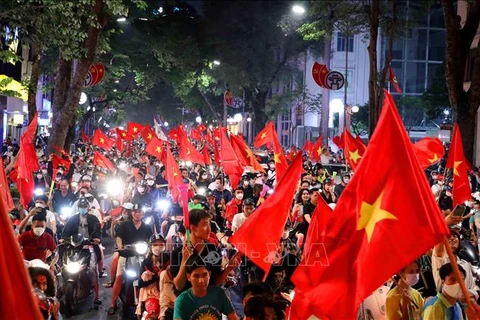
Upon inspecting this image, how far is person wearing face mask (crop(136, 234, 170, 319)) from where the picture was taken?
315 inches

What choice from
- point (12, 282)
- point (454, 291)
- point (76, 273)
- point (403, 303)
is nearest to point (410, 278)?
point (403, 303)

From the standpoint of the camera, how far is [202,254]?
6.28m

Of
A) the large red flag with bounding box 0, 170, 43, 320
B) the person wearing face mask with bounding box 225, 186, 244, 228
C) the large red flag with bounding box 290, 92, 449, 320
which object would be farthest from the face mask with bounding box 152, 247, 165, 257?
the person wearing face mask with bounding box 225, 186, 244, 228

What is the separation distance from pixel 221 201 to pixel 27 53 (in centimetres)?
3147

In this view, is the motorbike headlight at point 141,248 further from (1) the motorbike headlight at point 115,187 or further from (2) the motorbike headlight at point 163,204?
(1) the motorbike headlight at point 115,187

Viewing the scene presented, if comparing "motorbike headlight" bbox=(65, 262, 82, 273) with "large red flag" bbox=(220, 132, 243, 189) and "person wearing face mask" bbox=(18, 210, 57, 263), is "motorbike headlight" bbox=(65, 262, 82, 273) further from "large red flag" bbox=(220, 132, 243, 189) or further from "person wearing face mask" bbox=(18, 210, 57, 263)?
"large red flag" bbox=(220, 132, 243, 189)

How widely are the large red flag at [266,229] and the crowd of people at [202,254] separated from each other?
0.47ft

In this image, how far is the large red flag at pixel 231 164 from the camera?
1514 cm

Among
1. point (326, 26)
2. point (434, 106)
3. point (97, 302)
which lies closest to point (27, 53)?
point (326, 26)

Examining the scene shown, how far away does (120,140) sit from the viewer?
39906 millimetres

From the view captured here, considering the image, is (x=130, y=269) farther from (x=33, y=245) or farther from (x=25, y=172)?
(x=25, y=172)

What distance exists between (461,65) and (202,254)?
50.5ft

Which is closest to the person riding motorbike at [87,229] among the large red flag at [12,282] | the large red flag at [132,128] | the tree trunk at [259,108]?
the large red flag at [12,282]

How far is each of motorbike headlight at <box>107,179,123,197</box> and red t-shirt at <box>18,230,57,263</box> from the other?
8.08 meters
